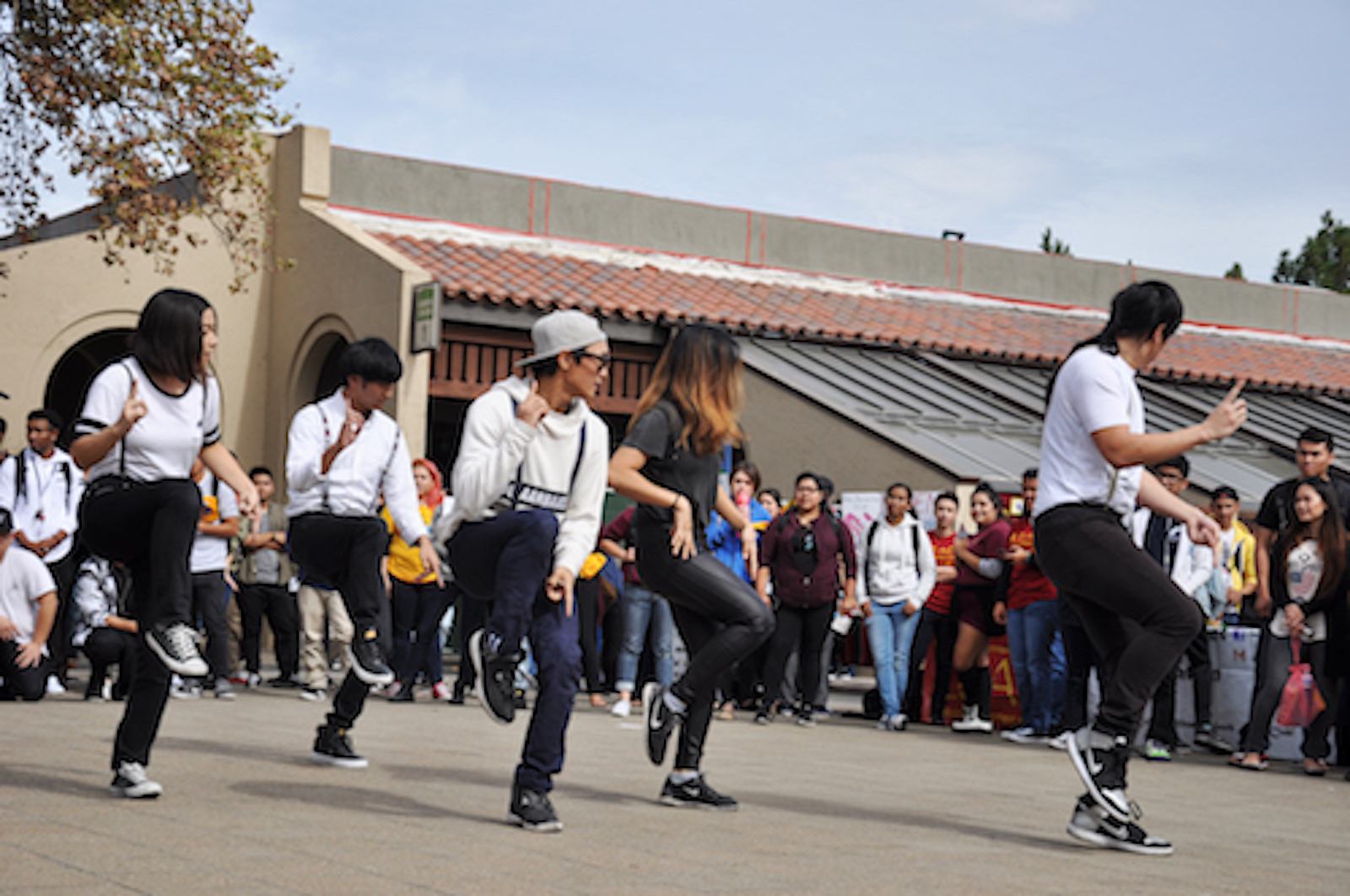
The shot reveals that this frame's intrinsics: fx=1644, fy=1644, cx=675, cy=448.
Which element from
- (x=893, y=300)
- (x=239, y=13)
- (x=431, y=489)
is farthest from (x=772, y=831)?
(x=893, y=300)

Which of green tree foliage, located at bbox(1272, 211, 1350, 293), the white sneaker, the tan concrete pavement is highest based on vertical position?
green tree foliage, located at bbox(1272, 211, 1350, 293)

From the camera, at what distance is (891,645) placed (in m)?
12.7

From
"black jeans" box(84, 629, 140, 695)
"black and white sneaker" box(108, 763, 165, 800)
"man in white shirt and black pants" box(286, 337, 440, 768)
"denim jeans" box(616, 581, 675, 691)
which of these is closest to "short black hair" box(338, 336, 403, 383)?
"man in white shirt and black pants" box(286, 337, 440, 768)

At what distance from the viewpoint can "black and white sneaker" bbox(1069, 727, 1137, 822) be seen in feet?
18.4

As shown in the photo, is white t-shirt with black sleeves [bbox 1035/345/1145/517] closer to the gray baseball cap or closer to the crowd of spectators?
the gray baseball cap

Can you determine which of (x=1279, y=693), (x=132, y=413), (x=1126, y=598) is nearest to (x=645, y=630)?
(x=1279, y=693)

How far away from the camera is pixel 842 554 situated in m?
12.7

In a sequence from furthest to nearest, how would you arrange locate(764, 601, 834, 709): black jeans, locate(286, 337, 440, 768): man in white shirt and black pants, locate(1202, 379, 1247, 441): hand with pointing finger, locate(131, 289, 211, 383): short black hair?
locate(764, 601, 834, 709): black jeans → locate(286, 337, 440, 768): man in white shirt and black pants → locate(131, 289, 211, 383): short black hair → locate(1202, 379, 1247, 441): hand with pointing finger

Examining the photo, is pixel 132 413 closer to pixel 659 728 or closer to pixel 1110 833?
pixel 659 728

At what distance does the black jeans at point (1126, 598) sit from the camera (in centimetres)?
562

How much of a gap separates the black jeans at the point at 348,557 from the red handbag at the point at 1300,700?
5748 millimetres

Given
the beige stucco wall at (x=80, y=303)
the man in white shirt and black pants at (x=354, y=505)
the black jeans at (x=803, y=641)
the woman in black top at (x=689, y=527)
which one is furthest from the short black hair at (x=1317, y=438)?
the beige stucco wall at (x=80, y=303)

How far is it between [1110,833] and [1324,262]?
51569 mm

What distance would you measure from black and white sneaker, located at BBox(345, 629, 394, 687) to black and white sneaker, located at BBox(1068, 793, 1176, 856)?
3001mm
